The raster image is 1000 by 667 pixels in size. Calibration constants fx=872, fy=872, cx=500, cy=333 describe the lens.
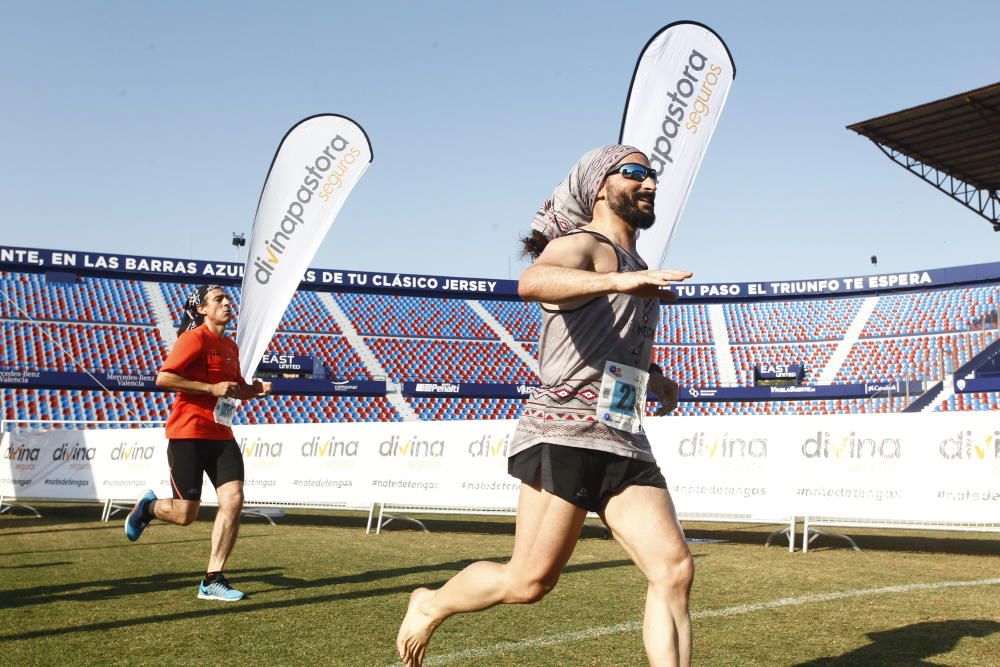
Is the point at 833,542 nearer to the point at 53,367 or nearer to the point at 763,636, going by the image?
the point at 763,636

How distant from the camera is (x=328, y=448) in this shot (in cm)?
1290

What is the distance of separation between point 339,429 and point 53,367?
977 inches

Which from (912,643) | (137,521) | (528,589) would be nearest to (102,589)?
(137,521)

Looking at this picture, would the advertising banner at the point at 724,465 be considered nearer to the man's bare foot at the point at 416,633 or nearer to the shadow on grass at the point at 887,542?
the shadow on grass at the point at 887,542

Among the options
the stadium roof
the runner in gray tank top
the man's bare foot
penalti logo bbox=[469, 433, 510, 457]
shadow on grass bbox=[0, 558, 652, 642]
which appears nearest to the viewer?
the runner in gray tank top

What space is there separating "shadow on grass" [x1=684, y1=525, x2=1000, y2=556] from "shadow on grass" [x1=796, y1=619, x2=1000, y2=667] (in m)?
4.77

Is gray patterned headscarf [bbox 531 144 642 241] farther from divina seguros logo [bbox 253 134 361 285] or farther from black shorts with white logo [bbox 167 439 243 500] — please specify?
divina seguros logo [bbox 253 134 361 285]

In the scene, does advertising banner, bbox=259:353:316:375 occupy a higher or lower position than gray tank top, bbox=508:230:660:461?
lower

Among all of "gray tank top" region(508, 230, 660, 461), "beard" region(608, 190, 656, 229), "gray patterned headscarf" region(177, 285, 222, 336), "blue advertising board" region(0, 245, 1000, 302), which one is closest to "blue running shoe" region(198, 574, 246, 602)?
"gray patterned headscarf" region(177, 285, 222, 336)

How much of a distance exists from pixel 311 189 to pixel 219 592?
6879 millimetres

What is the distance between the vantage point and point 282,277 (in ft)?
38.0

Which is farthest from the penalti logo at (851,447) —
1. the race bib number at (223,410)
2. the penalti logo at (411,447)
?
the race bib number at (223,410)

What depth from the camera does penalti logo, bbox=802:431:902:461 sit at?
9.34 m

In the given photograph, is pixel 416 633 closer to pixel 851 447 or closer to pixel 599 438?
pixel 599 438
